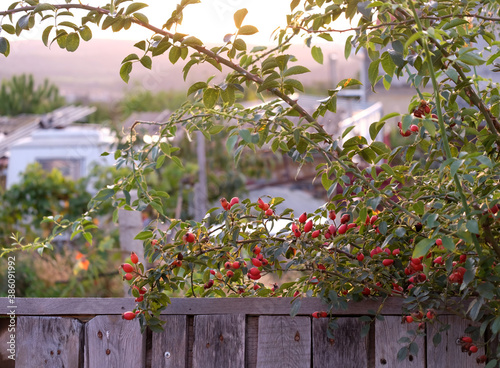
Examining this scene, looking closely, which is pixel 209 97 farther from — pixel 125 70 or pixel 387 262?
pixel 387 262

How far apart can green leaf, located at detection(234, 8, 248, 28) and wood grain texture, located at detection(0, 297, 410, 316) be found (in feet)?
1.79

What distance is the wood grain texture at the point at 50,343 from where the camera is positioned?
4.05 ft

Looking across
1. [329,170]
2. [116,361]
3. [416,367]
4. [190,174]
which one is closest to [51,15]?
[329,170]

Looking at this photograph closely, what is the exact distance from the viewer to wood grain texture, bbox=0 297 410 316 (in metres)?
1.18

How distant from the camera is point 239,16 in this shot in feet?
3.35

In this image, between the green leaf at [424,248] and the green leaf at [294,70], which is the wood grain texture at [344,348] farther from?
the green leaf at [294,70]

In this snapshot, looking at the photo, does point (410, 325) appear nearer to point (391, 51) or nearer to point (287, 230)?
point (287, 230)

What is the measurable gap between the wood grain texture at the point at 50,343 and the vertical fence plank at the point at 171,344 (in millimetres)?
169

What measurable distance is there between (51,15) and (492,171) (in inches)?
32.1

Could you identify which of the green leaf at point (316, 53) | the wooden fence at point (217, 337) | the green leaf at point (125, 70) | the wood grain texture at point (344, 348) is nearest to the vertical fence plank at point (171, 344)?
the wooden fence at point (217, 337)

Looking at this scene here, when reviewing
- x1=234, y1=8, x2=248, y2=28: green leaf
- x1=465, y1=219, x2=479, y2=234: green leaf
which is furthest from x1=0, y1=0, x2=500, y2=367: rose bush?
x1=465, y1=219, x2=479, y2=234: green leaf

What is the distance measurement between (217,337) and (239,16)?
630 mm

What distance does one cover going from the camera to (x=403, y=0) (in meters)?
0.90

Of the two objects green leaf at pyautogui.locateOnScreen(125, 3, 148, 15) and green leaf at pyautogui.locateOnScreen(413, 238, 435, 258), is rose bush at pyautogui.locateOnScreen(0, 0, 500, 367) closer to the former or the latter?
green leaf at pyautogui.locateOnScreen(125, 3, 148, 15)
